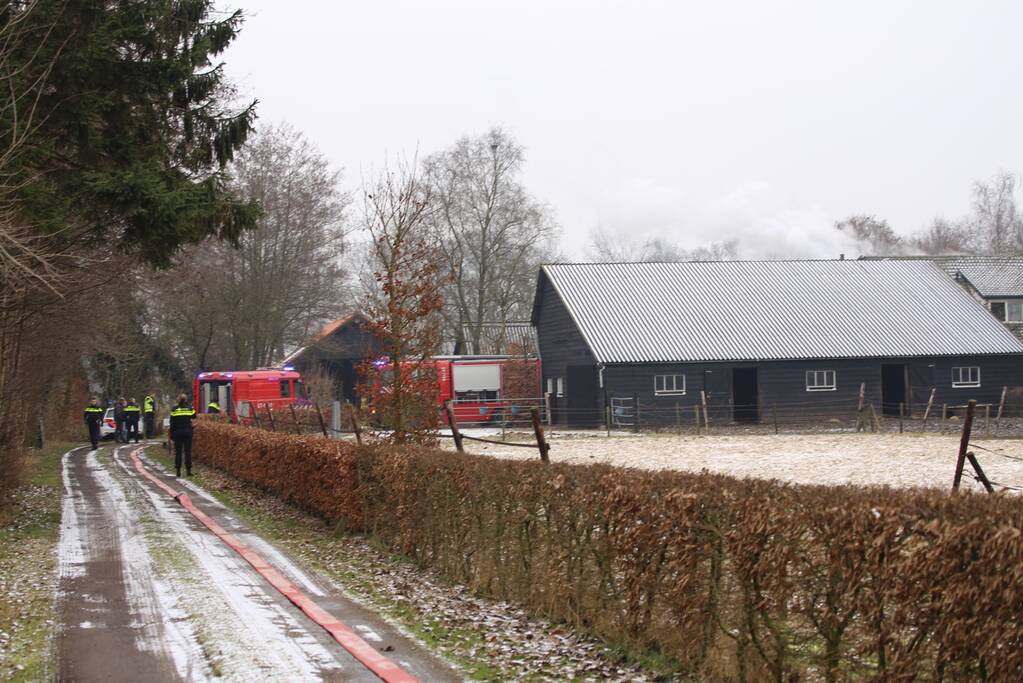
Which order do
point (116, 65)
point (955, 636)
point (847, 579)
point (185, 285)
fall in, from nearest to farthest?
point (955, 636) → point (847, 579) → point (116, 65) → point (185, 285)

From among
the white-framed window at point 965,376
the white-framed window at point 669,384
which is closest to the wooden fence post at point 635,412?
the white-framed window at point 669,384

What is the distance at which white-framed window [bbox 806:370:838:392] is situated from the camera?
1788 inches

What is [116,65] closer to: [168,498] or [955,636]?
[168,498]

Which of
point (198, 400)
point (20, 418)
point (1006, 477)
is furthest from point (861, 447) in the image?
point (198, 400)

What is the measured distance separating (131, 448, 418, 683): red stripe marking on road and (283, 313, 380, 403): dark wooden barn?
40958 millimetres

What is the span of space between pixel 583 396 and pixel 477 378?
5430 mm

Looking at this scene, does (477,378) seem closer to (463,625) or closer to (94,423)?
(94,423)

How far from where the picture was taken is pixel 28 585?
1153 cm

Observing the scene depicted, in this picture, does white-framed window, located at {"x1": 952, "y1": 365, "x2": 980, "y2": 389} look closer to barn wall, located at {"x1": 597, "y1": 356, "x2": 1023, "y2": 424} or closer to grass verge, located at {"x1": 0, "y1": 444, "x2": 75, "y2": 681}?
barn wall, located at {"x1": 597, "y1": 356, "x2": 1023, "y2": 424}

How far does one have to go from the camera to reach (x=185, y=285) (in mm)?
49594

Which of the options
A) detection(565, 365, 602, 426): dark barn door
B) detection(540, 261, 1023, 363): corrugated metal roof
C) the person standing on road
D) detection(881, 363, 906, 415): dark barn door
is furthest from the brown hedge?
detection(881, 363, 906, 415): dark barn door

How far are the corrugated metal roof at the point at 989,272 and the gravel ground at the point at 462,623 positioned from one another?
148 feet

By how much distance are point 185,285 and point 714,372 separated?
75.6ft

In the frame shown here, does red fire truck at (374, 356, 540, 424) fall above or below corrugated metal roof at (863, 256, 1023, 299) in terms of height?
below
